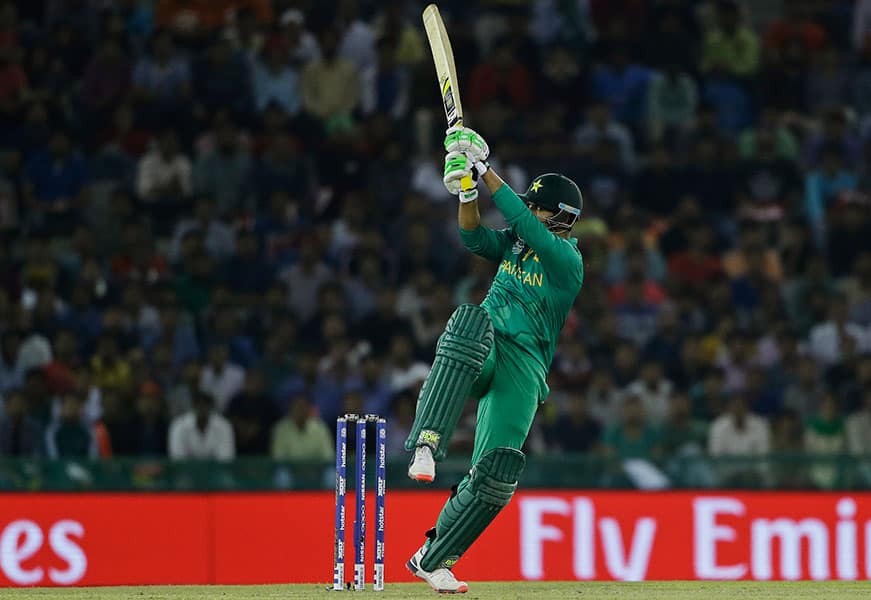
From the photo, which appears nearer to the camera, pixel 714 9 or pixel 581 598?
pixel 581 598

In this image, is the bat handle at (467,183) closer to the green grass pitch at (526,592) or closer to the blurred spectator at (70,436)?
the green grass pitch at (526,592)

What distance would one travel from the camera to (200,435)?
11750mm

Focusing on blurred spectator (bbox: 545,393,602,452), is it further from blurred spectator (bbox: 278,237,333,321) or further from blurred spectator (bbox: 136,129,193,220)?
blurred spectator (bbox: 136,129,193,220)

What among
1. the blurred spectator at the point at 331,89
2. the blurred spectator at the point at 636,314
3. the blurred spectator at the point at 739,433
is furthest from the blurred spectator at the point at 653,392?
the blurred spectator at the point at 331,89

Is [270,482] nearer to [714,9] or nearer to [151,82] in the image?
[151,82]

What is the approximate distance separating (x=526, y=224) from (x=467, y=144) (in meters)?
0.39

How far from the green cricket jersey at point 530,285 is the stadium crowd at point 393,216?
15.7 feet

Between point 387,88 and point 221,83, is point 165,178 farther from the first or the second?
point 387,88

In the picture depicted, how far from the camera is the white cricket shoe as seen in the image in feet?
21.2

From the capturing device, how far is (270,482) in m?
10.8

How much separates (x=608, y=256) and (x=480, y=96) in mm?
2165

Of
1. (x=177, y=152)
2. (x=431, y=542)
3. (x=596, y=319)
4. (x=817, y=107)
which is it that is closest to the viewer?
(x=431, y=542)

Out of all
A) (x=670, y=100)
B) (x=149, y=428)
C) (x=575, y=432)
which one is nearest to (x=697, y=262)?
(x=670, y=100)

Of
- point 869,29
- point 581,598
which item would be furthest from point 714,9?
point 581,598
